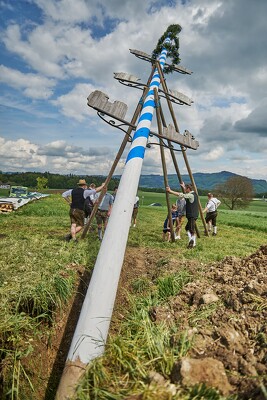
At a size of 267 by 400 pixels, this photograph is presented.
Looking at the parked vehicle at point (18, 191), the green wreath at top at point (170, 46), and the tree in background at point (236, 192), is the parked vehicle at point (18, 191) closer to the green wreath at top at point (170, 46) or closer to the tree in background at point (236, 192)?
the green wreath at top at point (170, 46)

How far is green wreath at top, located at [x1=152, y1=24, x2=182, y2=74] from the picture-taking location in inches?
393

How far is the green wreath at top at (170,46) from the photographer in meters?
9.98

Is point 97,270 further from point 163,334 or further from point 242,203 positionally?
point 242,203

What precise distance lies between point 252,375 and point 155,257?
4631mm

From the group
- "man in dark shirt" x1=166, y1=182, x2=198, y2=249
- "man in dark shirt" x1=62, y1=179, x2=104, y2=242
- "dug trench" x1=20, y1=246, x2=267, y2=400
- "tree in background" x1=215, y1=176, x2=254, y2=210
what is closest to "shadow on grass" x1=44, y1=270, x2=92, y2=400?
"dug trench" x1=20, y1=246, x2=267, y2=400

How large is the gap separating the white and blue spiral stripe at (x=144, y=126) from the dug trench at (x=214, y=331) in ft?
7.34

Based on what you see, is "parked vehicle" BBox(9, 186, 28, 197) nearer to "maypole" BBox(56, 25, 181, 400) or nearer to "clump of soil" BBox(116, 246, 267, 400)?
"maypole" BBox(56, 25, 181, 400)

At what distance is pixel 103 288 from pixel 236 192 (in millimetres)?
73247

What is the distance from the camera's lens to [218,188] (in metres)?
72.9

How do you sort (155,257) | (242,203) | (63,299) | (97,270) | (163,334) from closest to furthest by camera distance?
(163,334) → (97,270) → (63,299) → (155,257) → (242,203)

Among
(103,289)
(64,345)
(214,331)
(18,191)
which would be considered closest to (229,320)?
(214,331)

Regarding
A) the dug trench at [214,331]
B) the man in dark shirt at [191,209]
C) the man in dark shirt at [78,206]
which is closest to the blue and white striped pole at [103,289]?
the dug trench at [214,331]

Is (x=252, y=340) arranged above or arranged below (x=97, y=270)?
below

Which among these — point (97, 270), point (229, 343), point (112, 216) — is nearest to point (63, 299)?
point (97, 270)
